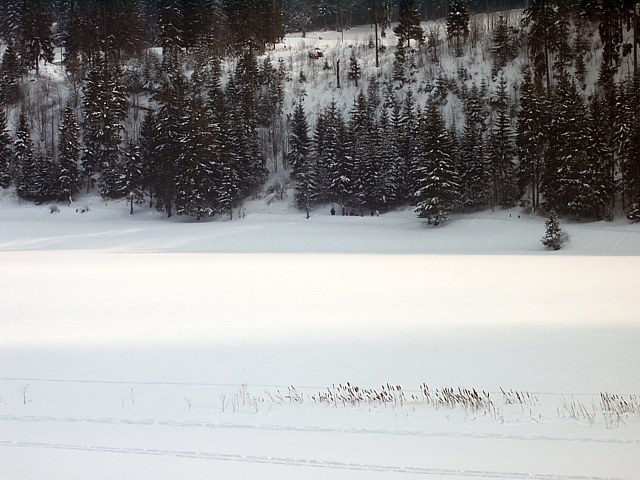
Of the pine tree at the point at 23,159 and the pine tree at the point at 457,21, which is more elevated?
the pine tree at the point at 457,21

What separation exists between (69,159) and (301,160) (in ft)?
83.2

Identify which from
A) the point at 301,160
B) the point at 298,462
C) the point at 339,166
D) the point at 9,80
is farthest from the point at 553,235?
the point at 9,80

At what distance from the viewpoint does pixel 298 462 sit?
521cm

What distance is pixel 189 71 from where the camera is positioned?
7131 cm

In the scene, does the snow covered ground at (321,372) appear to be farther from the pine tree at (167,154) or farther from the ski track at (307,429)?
the pine tree at (167,154)

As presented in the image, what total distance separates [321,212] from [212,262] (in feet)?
92.9

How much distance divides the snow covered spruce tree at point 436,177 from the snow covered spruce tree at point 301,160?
12.2 metres

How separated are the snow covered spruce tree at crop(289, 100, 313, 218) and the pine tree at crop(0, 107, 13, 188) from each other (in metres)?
31.8

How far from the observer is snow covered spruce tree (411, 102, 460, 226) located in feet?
143

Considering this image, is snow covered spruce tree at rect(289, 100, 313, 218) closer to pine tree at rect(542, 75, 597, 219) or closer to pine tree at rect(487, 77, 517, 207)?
pine tree at rect(487, 77, 517, 207)

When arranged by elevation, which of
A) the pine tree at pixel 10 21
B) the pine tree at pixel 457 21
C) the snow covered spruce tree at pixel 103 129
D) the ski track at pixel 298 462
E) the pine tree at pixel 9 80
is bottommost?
the ski track at pixel 298 462

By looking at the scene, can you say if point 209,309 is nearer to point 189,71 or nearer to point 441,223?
point 441,223

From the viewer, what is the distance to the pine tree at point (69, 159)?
5529 centimetres

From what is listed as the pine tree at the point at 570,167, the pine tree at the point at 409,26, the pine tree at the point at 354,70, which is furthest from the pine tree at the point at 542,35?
the pine tree at the point at 354,70
